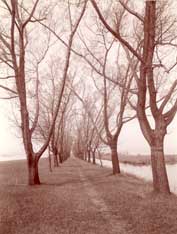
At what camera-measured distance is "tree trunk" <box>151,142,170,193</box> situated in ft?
43.9

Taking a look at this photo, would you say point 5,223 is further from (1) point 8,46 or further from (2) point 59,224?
(1) point 8,46

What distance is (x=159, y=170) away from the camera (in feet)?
44.3

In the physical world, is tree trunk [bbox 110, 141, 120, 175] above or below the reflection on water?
above

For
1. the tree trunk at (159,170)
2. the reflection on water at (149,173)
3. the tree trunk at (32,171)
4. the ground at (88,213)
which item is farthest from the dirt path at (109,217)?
the tree trunk at (32,171)

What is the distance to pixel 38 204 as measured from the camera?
40.8 feet

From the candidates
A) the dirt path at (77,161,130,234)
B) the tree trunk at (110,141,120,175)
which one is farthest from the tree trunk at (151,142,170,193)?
the tree trunk at (110,141,120,175)

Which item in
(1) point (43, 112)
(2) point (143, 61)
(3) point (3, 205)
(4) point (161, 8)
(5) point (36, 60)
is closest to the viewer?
(3) point (3, 205)

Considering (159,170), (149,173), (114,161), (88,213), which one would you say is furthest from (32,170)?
(149,173)

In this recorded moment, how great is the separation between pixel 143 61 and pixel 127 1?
6.56m

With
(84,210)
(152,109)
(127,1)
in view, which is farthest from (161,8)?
(84,210)

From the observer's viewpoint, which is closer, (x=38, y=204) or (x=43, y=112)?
(x=38, y=204)

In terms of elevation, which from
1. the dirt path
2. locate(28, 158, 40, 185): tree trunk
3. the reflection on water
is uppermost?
locate(28, 158, 40, 185): tree trunk

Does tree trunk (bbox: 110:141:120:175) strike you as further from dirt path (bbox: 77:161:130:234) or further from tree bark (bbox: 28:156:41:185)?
dirt path (bbox: 77:161:130:234)

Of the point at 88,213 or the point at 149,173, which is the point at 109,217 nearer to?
the point at 88,213
